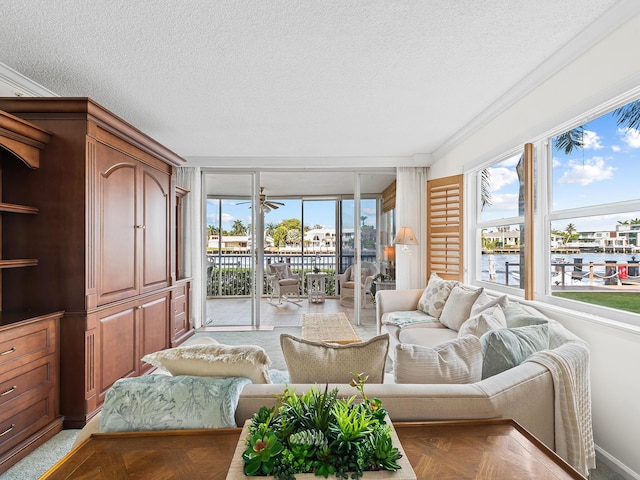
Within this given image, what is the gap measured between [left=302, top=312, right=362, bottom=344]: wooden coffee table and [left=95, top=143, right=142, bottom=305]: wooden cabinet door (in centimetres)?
162

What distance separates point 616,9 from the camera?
1842mm

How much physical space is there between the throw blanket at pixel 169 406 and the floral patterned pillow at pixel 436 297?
2796mm

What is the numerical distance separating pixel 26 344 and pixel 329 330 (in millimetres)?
2216

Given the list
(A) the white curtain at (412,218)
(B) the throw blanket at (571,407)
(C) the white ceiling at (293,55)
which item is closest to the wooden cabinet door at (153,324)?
(C) the white ceiling at (293,55)

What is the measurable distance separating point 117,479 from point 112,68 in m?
2.66

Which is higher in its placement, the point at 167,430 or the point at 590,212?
the point at 590,212

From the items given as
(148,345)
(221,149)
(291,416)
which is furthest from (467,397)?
(221,149)

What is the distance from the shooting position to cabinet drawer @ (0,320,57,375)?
192 centimetres

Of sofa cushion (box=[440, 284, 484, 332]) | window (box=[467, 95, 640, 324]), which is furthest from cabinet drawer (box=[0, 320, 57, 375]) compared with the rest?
window (box=[467, 95, 640, 324])

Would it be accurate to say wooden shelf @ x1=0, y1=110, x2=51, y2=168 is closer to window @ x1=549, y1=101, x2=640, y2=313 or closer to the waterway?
window @ x1=549, y1=101, x2=640, y2=313

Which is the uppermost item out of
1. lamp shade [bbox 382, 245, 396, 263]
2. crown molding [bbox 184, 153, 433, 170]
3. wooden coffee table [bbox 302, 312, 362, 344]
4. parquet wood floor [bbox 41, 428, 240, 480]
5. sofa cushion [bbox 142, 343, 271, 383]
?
crown molding [bbox 184, 153, 433, 170]

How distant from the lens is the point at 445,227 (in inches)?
180

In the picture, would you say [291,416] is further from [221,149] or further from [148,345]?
[221,149]

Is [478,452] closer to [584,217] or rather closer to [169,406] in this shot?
[169,406]
